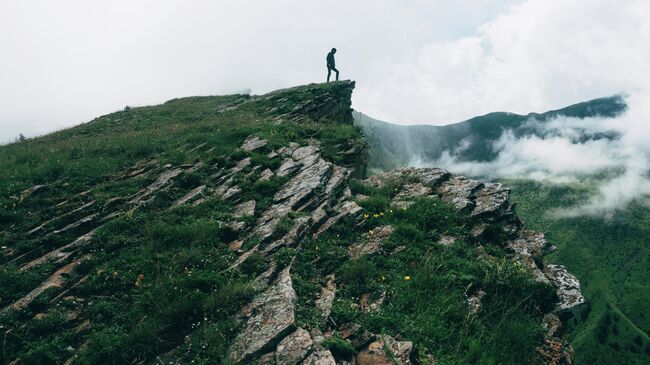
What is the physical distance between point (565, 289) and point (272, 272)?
7987 mm

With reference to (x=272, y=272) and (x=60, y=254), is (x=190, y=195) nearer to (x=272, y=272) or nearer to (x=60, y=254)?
(x=60, y=254)

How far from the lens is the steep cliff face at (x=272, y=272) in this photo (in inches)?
312

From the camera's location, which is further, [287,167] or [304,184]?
[287,167]

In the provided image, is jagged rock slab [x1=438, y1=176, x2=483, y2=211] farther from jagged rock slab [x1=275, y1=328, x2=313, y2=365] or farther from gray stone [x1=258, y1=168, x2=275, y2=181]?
jagged rock slab [x1=275, y1=328, x2=313, y2=365]

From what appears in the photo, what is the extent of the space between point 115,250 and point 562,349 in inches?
445

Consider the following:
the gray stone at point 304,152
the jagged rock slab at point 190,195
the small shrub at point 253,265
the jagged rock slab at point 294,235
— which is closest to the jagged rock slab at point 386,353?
the small shrub at point 253,265

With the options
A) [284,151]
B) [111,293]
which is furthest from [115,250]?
[284,151]

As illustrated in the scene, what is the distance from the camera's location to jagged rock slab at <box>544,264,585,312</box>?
10031 millimetres

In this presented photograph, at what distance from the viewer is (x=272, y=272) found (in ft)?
32.6

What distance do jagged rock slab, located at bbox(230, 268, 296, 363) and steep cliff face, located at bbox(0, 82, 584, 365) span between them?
38 millimetres

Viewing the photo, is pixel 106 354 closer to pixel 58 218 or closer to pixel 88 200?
pixel 58 218

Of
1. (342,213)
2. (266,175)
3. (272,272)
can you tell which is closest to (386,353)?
(272,272)

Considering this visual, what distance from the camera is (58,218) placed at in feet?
38.3

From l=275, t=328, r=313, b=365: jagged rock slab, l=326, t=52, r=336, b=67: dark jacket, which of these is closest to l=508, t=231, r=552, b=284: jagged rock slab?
l=275, t=328, r=313, b=365: jagged rock slab
